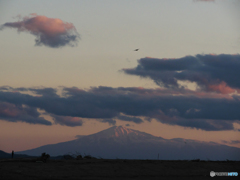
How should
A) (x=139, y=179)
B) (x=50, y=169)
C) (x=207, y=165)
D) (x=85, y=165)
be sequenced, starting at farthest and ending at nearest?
1. (x=207, y=165)
2. (x=85, y=165)
3. (x=50, y=169)
4. (x=139, y=179)

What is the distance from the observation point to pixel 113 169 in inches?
1670

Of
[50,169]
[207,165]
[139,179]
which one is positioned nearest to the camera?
[139,179]

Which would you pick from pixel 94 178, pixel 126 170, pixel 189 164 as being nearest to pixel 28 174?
pixel 94 178

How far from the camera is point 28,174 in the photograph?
3922 cm

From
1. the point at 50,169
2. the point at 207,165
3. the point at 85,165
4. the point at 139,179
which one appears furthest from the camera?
the point at 207,165

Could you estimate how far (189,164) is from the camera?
156 feet

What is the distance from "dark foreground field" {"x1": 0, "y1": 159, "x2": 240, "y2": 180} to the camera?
128 feet

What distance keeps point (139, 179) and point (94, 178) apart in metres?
5.23

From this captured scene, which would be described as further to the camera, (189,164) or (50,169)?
(189,164)

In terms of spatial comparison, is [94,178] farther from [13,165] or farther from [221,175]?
[221,175]

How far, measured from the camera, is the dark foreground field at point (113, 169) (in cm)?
3897

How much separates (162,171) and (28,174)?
667 inches

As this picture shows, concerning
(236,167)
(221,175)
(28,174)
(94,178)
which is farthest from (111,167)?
(236,167)

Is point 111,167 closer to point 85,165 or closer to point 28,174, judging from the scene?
point 85,165
